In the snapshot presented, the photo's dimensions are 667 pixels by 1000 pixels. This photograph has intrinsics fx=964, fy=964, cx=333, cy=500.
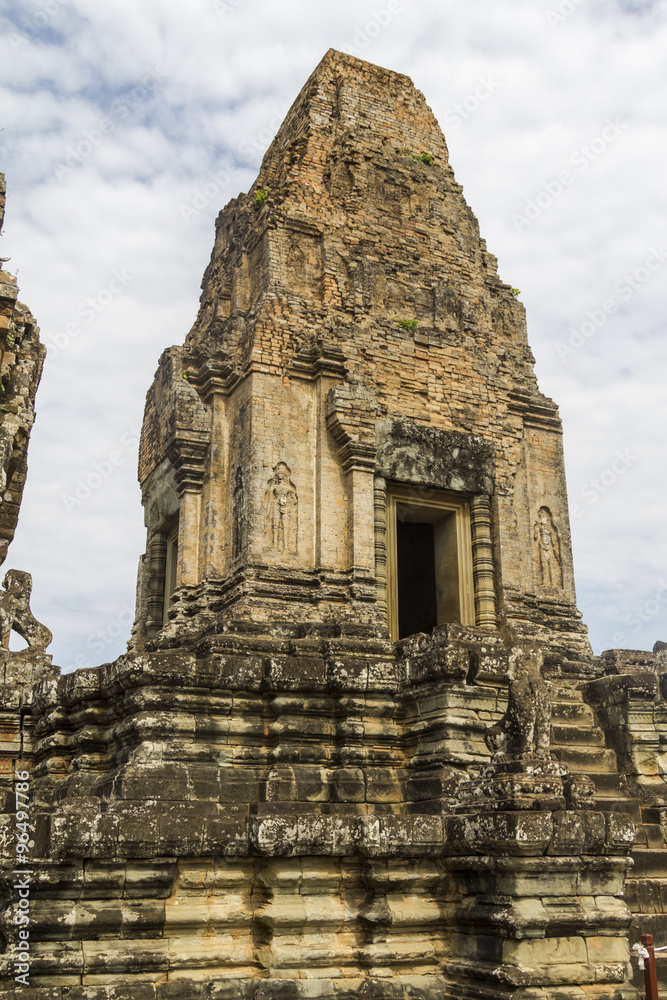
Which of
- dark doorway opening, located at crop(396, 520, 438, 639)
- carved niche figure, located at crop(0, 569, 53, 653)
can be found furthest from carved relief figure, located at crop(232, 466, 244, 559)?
dark doorway opening, located at crop(396, 520, 438, 639)

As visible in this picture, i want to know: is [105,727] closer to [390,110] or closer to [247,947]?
[247,947]

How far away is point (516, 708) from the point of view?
9.05 m

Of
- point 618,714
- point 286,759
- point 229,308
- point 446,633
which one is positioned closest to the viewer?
point 286,759

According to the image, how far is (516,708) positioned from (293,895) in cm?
271

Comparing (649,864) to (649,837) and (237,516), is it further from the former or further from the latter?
(237,516)

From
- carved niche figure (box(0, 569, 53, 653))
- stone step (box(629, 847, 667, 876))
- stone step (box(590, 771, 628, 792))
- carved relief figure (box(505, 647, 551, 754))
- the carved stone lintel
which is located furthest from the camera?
the carved stone lintel

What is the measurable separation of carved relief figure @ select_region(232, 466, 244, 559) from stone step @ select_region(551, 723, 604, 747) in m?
4.52

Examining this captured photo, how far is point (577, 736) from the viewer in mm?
11641

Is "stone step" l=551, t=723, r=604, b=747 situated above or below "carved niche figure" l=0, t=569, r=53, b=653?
below

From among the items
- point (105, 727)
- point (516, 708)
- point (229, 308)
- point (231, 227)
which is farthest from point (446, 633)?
point (231, 227)

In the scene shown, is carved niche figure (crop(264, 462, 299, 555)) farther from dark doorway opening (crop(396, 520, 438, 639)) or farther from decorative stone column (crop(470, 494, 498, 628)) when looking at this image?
dark doorway opening (crop(396, 520, 438, 639))

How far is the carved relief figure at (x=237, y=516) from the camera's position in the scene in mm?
12531

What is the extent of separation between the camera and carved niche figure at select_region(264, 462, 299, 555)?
12359 mm

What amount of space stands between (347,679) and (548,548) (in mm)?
5175
